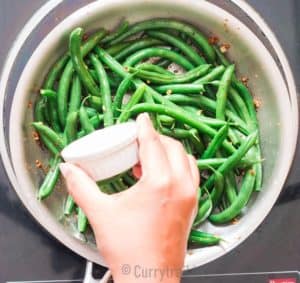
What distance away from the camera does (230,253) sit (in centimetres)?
98

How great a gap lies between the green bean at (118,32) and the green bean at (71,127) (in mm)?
139

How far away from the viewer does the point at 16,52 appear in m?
0.93

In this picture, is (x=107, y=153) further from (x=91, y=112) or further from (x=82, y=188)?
(x=91, y=112)

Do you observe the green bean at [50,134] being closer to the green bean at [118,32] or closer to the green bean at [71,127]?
the green bean at [71,127]

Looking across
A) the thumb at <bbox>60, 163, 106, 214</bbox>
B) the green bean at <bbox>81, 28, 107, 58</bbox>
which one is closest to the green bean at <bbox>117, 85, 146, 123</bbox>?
the green bean at <bbox>81, 28, 107, 58</bbox>

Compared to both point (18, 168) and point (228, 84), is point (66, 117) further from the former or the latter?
point (228, 84)

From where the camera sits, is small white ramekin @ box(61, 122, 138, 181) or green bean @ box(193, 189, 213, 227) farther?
green bean @ box(193, 189, 213, 227)

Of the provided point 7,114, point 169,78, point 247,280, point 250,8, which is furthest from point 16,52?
point 247,280

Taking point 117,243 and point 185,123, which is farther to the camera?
point 185,123

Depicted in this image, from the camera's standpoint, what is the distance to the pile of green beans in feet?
3.17

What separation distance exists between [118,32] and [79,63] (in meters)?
0.09

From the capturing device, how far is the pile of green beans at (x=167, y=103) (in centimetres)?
97

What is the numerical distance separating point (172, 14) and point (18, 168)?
0.35m

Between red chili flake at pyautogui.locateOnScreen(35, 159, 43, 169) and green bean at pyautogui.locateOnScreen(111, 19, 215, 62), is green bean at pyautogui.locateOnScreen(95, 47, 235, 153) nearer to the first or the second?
green bean at pyautogui.locateOnScreen(111, 19, 215, 62)
